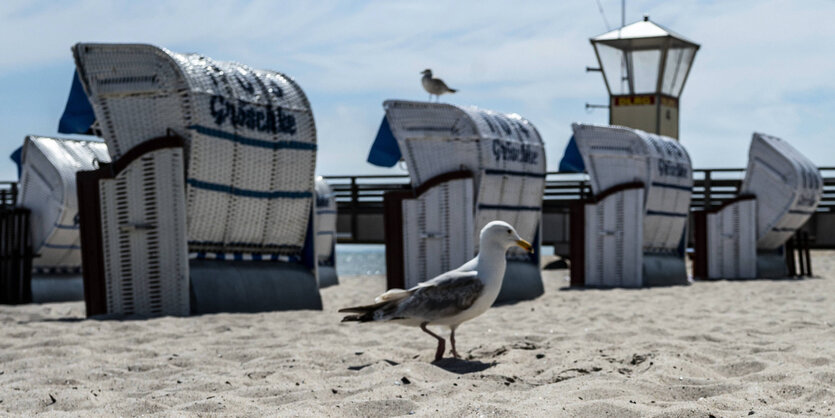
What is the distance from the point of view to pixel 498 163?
10.4 meters

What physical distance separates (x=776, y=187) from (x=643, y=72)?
4394 mm

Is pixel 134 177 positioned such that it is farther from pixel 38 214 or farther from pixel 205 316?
pixel 38 214

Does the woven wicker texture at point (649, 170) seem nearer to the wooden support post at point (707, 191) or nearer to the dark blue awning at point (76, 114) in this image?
the dark blue awning at point (76, 114)

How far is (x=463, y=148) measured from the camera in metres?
10.2

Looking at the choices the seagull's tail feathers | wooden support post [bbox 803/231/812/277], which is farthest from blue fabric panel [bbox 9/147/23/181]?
wooden support post [bbox 803/231/812/277]

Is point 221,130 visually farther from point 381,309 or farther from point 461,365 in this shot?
point 461,365

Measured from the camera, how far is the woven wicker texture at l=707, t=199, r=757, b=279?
609 inches

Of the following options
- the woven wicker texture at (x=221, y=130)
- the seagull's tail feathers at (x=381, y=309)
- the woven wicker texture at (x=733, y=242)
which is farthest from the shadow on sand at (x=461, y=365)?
the woven wicker texture at (x=733, y=242)

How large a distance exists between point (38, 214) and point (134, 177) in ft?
15.8

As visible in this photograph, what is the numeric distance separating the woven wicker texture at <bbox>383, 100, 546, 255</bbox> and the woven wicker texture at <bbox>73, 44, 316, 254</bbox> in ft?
4.58

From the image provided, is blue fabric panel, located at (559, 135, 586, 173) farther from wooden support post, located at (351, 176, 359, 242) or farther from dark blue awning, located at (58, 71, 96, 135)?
wooden support post, located at (351, 176, 359, 242)

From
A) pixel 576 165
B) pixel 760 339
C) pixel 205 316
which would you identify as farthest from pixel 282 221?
pixel 576 165

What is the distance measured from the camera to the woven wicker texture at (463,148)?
10070 mm

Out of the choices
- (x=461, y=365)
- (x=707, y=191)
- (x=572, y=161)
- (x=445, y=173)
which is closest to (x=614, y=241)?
(x=572, y=161)
